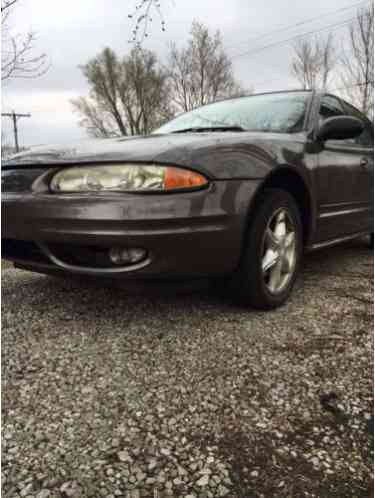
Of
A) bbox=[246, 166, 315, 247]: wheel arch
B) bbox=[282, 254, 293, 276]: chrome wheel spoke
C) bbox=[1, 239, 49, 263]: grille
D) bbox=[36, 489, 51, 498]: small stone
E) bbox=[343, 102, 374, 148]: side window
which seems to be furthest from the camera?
bbox=[343, 102, 374, 148]: side window

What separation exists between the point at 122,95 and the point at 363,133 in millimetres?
29770

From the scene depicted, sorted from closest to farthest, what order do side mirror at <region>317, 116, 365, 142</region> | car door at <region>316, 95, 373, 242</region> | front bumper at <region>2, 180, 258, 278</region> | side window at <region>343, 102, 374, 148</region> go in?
front bumper at <region>2, 180, 258, 278</region>, side mirror at <region>317, 116, 365, 142</region>, car door at <region>316, 95, 373, 242</region>, side window at <region>343, 102, 374, 148</region>

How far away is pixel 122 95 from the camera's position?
30.8 m

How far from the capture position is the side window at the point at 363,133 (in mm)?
3406

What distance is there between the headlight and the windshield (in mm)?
990

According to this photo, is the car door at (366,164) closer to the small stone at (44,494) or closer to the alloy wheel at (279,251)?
the alloy wheel at (279,251)

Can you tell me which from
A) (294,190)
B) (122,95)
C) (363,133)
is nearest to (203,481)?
(294,190)

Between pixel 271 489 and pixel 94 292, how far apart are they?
1.60 meters

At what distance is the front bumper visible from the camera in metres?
1.74

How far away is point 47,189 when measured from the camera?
6.26ft

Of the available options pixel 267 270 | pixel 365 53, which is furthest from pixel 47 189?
pixel 365 53

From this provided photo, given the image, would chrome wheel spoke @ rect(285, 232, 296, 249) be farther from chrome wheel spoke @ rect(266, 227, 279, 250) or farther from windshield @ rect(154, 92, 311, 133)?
windshield @ rect(154, 92, 311, 133)

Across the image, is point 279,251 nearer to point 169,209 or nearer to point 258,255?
point 258,255

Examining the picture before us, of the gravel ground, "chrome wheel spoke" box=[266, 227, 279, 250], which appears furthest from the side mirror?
the gravel ground
